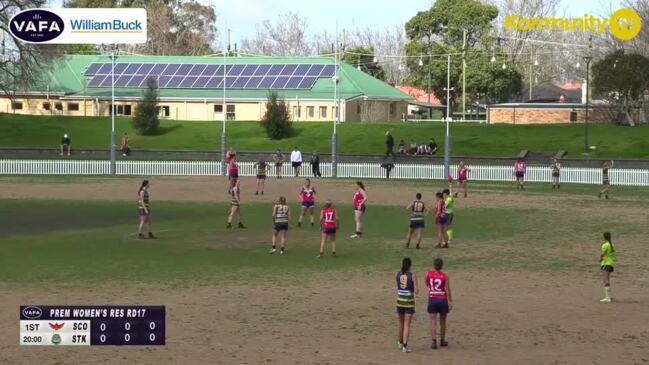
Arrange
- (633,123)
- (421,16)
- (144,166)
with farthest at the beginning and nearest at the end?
(421,16) → (633,123) → (144,166)

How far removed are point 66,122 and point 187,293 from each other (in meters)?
60.3

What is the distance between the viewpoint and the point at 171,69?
280 feet

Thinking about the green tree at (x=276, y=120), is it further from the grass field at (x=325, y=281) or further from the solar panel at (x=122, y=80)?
the grass field at (x=325, y=281)

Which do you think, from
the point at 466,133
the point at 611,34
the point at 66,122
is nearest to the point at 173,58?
the point at 66,122

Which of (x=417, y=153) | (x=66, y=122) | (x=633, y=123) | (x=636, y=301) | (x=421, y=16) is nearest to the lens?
(x=636, y=301)

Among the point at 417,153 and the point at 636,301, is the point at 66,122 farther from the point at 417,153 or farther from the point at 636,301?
the point at 636,301

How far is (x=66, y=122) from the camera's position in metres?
77.4

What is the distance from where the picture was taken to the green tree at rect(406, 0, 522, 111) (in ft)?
292

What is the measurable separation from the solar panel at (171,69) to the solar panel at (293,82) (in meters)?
10.5

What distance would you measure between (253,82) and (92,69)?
50.1 ft

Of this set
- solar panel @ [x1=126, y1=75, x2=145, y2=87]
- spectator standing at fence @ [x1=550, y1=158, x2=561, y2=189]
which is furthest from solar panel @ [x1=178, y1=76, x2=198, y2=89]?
spectator standing at fence @ [x1=550, y1=158, x2=561, y2=189]

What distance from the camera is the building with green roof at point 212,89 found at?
80562 mm

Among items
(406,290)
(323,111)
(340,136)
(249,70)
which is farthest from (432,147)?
(406,290)

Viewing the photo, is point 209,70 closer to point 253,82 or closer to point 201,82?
point 201,82
